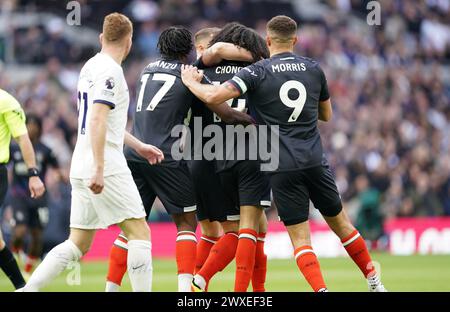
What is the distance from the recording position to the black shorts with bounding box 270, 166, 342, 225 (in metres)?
9.80

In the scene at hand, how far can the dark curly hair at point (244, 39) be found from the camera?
34.0 ft

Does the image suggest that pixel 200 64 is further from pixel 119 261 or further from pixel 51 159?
pixel 51 159

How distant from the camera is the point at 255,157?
10.1 metres

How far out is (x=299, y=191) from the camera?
984 centimetres

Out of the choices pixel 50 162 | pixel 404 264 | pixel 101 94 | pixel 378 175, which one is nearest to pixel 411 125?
pixel 378 175

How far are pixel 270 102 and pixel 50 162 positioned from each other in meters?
7.30

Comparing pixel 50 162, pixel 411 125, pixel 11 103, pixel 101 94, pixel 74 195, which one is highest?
pixel 411 125

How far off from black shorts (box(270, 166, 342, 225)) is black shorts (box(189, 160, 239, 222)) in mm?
693

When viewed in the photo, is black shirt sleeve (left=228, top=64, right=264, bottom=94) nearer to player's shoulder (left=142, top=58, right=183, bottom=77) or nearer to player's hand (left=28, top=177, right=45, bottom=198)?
player's shoulder (left=142, top=58, right=183, bottom=77)

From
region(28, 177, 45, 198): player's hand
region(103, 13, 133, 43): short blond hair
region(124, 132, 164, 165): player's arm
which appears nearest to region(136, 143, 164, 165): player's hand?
region(124, 132, 164, 165): player's arm

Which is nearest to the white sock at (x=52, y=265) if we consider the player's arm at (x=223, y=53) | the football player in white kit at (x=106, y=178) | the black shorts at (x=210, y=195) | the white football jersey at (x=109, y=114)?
the football player in white kit at (x=106, y=178)

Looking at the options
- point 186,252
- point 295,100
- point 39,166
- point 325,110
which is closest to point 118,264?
point 186,252

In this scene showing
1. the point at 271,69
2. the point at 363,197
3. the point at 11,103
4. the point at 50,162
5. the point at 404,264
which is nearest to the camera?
the point at 271,69

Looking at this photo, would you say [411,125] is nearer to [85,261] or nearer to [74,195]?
[85,261]
